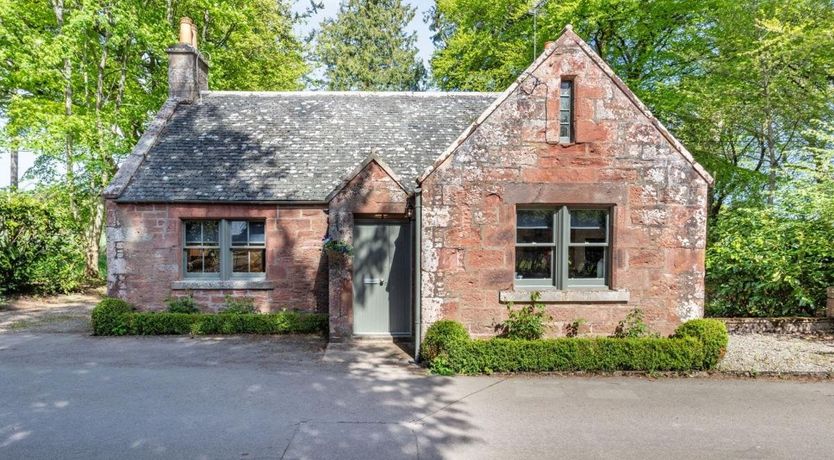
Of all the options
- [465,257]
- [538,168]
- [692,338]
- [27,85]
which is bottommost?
[692,338]

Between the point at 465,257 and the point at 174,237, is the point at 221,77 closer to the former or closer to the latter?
the point at 174,237

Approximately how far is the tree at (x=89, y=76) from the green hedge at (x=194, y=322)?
9233 mm

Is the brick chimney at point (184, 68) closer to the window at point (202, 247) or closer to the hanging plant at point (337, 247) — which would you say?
the window at point (202, 247)

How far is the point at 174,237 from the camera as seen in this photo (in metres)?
11.6

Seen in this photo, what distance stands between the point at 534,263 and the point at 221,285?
27.4 ft

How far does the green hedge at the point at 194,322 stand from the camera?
33.9 feet

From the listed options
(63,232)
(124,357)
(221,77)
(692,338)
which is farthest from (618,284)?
(221,77)

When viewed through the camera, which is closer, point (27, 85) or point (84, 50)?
point (84, 50)

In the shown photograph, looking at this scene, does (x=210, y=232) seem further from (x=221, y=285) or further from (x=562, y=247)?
(x=562, y=247)

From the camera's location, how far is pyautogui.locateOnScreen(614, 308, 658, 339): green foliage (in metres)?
8.20

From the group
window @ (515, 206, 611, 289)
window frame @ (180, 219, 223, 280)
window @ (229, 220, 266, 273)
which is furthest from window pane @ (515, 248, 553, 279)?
window frame @ (180, 219, 223, 280)

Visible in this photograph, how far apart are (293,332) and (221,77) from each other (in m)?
16.2

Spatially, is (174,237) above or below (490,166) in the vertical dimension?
below

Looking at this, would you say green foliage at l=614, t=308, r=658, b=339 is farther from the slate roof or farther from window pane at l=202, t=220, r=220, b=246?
window pane at l=202, t=220, r=220, b=246
